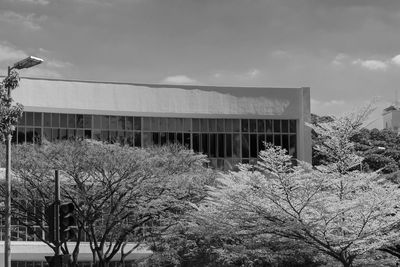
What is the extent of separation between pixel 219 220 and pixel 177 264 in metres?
9.82

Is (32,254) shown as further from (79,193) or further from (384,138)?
(384,138)

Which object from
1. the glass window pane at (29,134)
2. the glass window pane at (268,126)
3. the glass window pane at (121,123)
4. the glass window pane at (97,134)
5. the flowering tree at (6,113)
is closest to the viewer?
the flowering tree at (6,113)

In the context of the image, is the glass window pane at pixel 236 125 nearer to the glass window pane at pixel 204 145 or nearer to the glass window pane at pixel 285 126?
the glass window pane at pixel 204 145

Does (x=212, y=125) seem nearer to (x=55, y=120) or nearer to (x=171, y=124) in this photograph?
(x=171, y=124)

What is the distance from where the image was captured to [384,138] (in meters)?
75.4

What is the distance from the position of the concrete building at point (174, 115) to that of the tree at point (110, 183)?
18026 millimetres

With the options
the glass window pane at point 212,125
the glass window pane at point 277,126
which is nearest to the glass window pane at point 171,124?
the glass window pane at point 212,125

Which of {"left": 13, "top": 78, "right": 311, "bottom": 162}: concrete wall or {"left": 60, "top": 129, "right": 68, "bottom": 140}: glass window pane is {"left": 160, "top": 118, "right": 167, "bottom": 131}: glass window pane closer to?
{"left": 13, "top": 78, "right": 311, "bottom": 162}: concrete wall

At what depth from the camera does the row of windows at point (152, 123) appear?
55359 millimetres

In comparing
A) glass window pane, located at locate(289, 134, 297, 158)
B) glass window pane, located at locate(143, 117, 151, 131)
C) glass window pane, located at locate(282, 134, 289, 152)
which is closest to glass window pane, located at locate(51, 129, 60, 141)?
glass window pane, located at locate(143, 117, 151, 131)

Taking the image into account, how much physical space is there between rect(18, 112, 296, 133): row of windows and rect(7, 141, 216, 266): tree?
17.9m

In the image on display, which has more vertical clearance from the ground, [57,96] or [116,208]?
[57,96]

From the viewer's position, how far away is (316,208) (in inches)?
888

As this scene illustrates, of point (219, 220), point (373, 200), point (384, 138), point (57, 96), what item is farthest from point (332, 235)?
point (384, 138)
